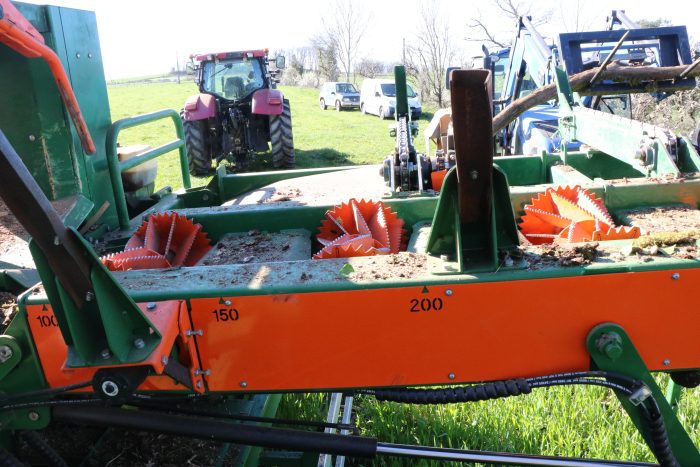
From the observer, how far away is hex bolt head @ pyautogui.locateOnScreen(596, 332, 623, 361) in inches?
69.2

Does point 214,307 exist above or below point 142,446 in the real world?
above

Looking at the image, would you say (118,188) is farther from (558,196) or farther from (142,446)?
(558,196)

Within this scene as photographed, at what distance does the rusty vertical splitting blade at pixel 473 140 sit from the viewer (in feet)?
Result: 4.87

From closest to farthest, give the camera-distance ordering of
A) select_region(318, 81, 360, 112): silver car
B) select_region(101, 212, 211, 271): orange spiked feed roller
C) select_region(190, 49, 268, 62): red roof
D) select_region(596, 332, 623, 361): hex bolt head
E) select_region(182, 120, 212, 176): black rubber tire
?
select_region(596, 332, 623, 361): hex bolt head < select_region(101, 212, 211, 271): orange spiked feed roller < select_region(182, 120, 212, 176): black rubber tire < select_region(190, 49, 268, 62): red roof < select_region(318, 81, 360, 112): silver car

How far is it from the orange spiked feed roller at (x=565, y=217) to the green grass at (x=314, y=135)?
409 inches

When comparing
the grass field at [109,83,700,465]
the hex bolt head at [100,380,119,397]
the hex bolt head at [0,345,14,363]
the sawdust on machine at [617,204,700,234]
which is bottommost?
the grass field at [109,83,700,465]

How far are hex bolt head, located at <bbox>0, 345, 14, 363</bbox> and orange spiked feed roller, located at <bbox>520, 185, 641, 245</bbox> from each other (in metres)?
1.84

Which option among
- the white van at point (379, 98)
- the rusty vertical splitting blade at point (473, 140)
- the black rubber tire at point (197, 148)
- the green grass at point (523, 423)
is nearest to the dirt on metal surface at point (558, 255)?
the rusty vertical splitting blade at point (473, 140)

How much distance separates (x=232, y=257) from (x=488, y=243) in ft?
3.66

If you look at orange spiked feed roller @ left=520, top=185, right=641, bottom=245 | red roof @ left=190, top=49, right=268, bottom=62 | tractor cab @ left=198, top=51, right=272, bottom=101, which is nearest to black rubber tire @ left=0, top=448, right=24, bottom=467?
orange spiked feed roller @ left=520, top=185, right=641, bottom=245

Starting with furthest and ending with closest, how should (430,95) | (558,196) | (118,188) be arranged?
(430,95)
(118,188)
(558,196)

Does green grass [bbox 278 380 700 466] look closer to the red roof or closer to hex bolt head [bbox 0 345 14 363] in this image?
hex bolt head [bbox 0 345 14 363]

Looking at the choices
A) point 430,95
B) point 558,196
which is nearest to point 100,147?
point 558,196

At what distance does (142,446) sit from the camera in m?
2.82
